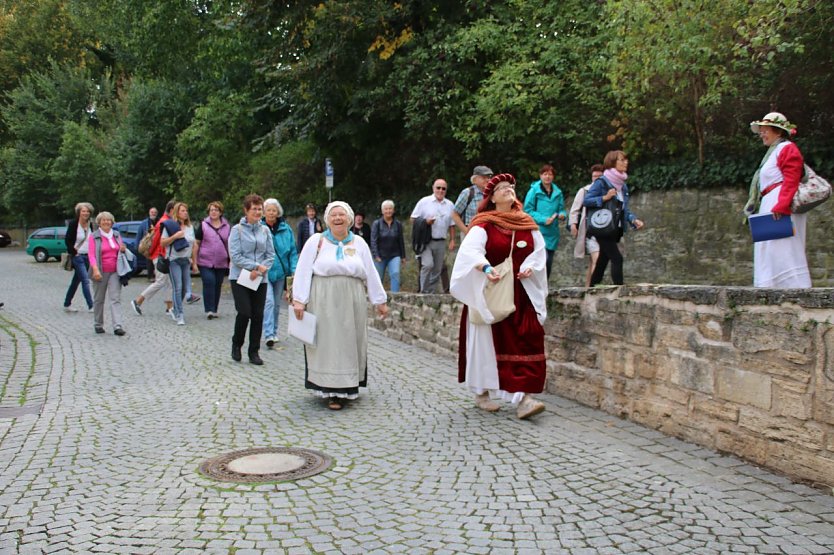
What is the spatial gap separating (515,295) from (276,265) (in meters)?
4.89

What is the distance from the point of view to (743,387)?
532cm

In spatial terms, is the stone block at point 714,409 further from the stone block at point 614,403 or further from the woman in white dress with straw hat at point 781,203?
the woman in white dress with straw hat at point 781,203

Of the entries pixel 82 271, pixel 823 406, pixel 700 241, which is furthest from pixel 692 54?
pixel 82 271

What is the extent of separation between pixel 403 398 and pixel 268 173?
19049mm

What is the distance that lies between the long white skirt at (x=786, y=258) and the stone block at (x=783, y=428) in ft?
5.83

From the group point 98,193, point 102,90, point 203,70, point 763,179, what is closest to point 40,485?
point 763,179

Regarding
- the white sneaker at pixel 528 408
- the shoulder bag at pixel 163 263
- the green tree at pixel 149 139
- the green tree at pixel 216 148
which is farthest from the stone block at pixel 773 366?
the green tree at pixel 149 139

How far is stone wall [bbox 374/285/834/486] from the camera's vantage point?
480cm

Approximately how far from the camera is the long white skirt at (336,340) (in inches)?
289

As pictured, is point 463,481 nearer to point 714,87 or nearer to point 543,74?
point 714,87

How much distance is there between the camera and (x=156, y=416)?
23.1 ft

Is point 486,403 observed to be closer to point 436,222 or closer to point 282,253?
point 282,253

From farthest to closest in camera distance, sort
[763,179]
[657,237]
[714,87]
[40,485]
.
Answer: [657,237] → [714,87] → [763,179] → [40,485]

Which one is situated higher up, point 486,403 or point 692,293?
point 692,293
